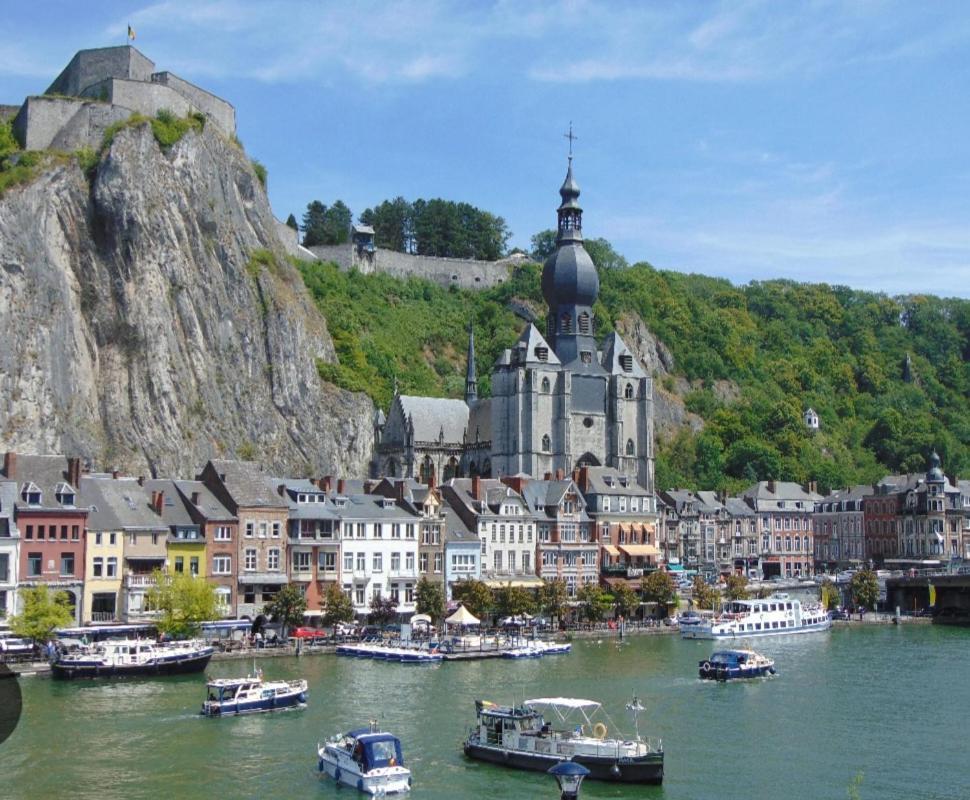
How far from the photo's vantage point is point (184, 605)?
68625 millimetres

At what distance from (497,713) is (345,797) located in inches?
286

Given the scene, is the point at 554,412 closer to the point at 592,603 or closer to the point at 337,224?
the point at 592,603

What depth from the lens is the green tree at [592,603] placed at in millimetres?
89312

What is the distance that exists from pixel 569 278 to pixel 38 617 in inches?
2959

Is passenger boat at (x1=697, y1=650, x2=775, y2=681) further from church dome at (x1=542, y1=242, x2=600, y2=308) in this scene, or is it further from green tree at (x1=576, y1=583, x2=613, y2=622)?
church dome at (x1=542, y1=242, x2=600, y2=308)

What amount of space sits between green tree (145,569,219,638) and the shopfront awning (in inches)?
1535

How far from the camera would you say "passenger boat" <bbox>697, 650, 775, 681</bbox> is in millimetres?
65375

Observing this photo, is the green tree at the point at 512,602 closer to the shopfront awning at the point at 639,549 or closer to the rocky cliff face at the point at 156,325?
the shopfront awning at the point at 639,549

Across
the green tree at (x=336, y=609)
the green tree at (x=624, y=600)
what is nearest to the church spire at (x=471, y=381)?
the green tree at (x=624, y=600)

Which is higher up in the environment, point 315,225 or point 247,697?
point 315,225

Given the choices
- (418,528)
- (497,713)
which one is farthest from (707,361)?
(497,713)

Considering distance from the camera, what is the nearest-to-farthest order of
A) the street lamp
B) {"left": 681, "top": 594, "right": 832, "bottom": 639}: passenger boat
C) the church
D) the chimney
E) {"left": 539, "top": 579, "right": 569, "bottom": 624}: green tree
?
the street lamp < the chimney < {"left": 681, "top": 594, "right": 832, "bottom": 639}: passenger boat < {"left": 539, "top": 579, "right": 569, "bottom": 624}: green tree < the church

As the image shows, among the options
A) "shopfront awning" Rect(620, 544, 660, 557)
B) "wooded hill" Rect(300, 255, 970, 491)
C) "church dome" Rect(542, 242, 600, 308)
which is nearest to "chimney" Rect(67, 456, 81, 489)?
"shopfront awning" Rect(620, 544, 660, 557)

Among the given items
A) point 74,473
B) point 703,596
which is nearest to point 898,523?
point 703,596
